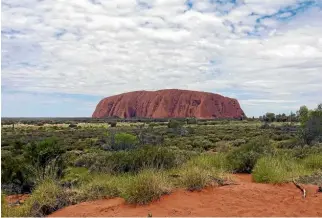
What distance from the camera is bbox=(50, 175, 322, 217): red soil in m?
7.46

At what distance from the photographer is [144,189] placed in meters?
8.10

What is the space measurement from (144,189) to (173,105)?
14916 centimetres

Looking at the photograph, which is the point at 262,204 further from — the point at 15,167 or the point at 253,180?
the point at 15,167

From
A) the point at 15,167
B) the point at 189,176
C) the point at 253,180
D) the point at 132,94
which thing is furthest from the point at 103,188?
the point at 132,94

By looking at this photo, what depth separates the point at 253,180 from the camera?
10.3 metres

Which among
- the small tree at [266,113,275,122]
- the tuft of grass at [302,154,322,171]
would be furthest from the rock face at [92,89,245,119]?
the tuft of grass at [302,154,322,171]

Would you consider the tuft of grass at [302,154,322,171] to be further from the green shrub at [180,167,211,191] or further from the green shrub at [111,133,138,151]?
the green shrub at [111,133,138,151]

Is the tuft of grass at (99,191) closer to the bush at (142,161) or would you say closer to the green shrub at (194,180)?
the green shrub at (194,180)

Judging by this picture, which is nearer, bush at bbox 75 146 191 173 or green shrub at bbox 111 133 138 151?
bush at bbox 75 146 191 173

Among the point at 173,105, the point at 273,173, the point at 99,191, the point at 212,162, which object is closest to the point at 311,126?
the point at 212,162

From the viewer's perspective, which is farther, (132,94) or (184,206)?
(132,94)

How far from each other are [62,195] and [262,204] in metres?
4.50

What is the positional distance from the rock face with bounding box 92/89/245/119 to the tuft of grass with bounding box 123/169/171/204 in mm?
136028

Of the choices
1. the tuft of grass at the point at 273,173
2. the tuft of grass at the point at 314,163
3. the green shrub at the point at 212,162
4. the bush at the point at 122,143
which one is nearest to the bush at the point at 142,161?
the green shrub at the point at 212,162
